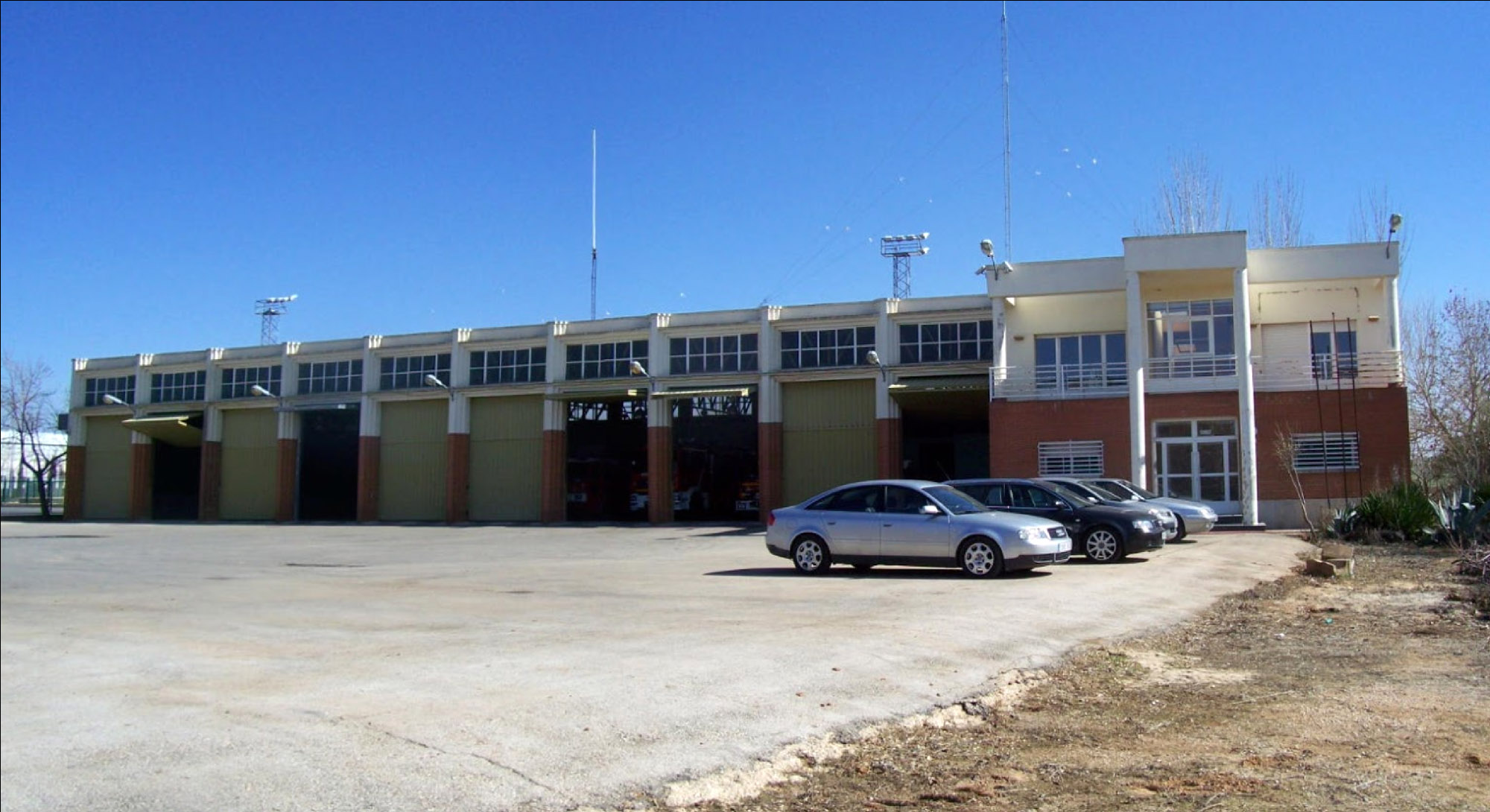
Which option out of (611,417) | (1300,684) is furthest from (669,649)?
(611,417)

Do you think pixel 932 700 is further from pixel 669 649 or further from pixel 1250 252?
pixel 1250 252

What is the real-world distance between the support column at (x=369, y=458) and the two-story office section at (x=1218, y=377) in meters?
26.9

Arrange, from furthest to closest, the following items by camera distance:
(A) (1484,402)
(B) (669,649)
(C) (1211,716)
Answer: (A) (1484,402)
(B) (669,649)
(C) (1211,716)

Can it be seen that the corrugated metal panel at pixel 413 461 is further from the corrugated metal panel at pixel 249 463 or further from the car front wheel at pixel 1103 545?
the car front wheel at pixel 1103 545

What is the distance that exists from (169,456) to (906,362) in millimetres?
36763

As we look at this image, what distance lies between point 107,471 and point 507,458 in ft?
72.6

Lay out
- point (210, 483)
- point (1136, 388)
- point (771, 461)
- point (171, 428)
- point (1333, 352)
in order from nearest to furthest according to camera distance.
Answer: point (1136, 388) < point (1333, 352) < point (771, 461) < point (171, 428) < point (210, 483)

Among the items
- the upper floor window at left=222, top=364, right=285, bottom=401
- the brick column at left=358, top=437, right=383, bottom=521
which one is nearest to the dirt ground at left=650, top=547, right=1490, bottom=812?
the brick column at left=358, top=437, right=383, bottom=521

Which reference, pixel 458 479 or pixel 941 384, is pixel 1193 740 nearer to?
pixel 941 384

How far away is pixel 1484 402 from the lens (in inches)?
1109

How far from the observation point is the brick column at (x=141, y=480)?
53312 millimetres

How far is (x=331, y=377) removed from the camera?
50.1 meters

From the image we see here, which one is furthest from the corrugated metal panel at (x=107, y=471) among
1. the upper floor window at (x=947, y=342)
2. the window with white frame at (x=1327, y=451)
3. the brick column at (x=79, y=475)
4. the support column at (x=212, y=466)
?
the window with white frame at (x=1327, y=451)

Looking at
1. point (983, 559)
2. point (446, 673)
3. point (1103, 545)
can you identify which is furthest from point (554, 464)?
point (446, 673)
